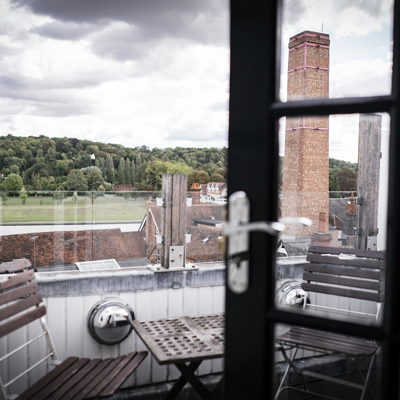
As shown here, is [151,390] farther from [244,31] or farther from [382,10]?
[382,10]

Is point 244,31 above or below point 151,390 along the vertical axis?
above

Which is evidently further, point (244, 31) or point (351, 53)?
point (351, 53)

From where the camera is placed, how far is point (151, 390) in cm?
229

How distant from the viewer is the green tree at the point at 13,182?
21927mm

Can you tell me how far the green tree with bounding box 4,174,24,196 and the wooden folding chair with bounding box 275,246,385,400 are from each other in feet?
72.7

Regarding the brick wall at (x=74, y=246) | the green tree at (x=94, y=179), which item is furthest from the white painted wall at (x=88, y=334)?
the green tree at (x=94, y=179)

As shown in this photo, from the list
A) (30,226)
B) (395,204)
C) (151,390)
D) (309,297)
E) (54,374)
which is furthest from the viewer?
(30,226)

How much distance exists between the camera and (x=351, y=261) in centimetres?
247

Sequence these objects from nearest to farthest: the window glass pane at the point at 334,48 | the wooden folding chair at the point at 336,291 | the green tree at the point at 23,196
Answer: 1. the wooden folding chair at the point at 336,291
2. the green tree at the point at 23,196
3. the window glass pane at the point at 334,48

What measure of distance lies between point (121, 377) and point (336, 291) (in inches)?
55.8

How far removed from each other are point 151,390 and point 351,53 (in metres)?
10.7

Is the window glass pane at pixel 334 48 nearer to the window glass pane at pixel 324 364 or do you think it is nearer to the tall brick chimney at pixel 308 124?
the tall brick chimney at pixel 308 124

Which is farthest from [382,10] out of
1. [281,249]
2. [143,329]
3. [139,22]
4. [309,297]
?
[139,22]

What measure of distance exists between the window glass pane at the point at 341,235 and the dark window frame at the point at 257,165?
8 centimetres
